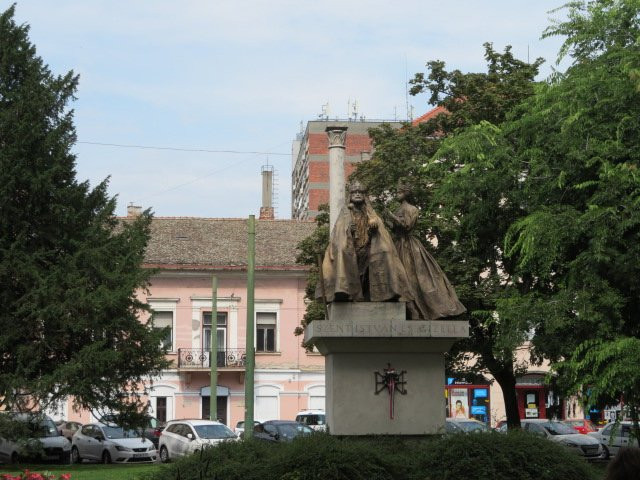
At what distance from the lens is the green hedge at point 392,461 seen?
1086 centimetres

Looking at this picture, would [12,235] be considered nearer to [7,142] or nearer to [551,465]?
[7,142]

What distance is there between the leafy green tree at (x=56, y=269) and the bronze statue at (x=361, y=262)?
17689 millimetres

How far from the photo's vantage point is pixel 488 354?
30.0m

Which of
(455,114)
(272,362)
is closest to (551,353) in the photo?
(455,114)

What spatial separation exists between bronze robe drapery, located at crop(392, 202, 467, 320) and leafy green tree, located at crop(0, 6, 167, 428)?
57.8 feet

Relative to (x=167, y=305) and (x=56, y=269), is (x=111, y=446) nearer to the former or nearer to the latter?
(x=56, y=269)

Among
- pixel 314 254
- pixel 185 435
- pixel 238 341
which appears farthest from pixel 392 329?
pixel 238 341

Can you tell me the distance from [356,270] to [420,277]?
0.85m

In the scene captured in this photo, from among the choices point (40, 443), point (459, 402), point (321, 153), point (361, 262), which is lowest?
point (40, 443)

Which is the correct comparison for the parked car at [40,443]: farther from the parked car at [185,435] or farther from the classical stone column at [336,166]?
the classical stone column at [336,166]

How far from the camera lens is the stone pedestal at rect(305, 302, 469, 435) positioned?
13.0 m

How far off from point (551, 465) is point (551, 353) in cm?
1385

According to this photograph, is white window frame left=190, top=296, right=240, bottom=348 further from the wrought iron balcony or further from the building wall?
the wrought iron balcony

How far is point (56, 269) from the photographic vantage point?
3080 centimetres
